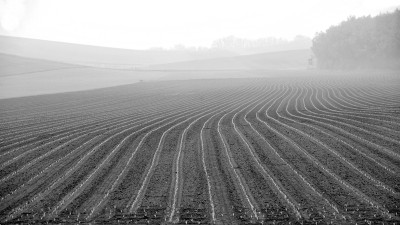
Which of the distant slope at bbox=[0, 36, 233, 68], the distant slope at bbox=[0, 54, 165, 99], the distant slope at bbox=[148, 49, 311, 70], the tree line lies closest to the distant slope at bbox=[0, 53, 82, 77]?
the distant slope at bbox=[0, 54, 165, 99]

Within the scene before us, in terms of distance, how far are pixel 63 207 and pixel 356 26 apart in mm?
84761

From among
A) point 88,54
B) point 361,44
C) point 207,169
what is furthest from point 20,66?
point 361,44

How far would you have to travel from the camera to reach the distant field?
891cm

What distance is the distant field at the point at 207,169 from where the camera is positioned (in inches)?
351

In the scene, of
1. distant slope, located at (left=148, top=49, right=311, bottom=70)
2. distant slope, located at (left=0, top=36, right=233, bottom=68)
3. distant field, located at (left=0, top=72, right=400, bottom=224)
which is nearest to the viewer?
distant field, located at (left=0, top=72, right=400, bottom=224)

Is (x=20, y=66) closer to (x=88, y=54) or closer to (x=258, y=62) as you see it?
(x=88, y=54)

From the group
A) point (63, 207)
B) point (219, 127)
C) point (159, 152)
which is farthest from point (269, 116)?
point (63, 207)

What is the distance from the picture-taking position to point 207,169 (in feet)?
40.5

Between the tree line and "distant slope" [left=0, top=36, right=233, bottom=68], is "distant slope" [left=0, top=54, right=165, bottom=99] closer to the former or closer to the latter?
"distant slope" [left=0, top=36, right=233, bottom=68]

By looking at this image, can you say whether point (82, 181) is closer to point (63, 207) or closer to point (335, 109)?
point (63, 207)

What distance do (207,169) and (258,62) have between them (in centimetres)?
11974

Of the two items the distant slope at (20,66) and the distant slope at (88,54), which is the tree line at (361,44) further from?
the distant slope at (20,66)

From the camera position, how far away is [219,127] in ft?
64.8

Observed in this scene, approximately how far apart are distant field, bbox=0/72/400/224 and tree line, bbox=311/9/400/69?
49124mm
